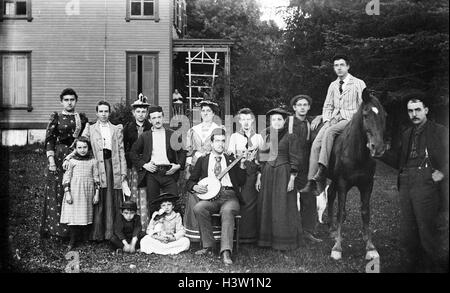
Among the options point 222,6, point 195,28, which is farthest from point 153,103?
point 222,6

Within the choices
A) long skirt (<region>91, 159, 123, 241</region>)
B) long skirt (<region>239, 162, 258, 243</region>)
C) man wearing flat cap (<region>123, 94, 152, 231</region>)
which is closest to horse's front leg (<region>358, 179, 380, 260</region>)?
long skirt (<region>239, 162, 258, 243</region>)

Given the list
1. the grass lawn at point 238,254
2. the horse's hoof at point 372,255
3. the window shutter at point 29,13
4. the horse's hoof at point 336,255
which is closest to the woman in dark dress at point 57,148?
the grass lawn at point 238,254

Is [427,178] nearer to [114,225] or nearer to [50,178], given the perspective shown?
[114,225]

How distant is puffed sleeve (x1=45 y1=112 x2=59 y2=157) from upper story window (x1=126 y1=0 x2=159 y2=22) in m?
3.52

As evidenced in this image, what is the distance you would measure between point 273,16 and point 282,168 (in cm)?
225

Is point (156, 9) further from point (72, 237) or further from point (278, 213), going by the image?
point (278, 213)

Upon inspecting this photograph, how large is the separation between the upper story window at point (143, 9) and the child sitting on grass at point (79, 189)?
388cm

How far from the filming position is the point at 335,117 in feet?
19.1

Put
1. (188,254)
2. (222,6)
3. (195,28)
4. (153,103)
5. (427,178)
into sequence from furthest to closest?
(195,28) → (153,103) → (222,6) → (188,254) → (427,178)

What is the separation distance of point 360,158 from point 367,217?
73cm

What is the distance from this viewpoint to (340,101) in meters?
5.78

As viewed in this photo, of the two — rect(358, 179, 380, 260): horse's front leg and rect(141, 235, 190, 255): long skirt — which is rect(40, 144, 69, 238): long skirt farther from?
rect(358, 179, 380, 260): horse's front leg

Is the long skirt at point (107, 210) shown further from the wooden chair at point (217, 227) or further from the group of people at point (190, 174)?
the wooden chair at point (217, 227)

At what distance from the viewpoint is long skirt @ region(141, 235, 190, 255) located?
217 inches
